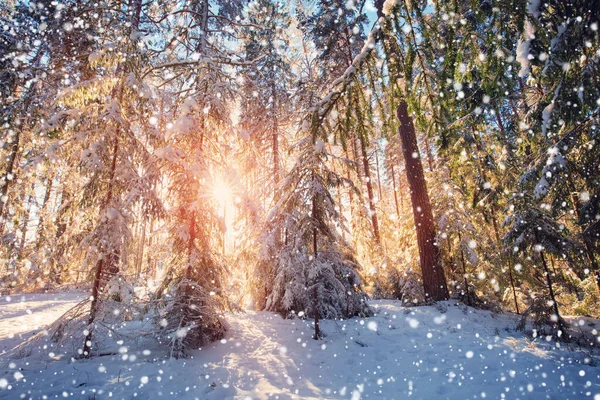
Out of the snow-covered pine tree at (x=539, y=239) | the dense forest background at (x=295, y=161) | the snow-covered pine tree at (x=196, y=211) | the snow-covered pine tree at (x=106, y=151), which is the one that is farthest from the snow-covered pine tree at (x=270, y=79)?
the snow-covered pine tree at (x=539, y=239)

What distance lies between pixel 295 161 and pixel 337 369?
511 cm

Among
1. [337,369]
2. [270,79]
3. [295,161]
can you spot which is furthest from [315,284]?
[270,79]

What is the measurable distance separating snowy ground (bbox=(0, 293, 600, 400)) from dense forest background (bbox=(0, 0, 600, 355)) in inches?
31.5

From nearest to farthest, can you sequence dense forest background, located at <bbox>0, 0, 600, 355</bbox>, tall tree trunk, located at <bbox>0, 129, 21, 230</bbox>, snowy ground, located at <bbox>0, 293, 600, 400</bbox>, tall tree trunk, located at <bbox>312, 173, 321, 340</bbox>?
dense forest background, located at <bbox>0, 0, 600, 355</bbox>
snowy ground, located at <bbox>0, 293, 600, 400</bbox>
tall tree trunk, located at <bbox>312, 173, 321, 340</bbox>
tall tree trunk, located at <bbox>0, 129, 21, 230</bbox>

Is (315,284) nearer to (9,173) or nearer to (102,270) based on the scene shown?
(102,270)

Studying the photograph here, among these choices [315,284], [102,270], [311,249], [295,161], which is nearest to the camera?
[102,270]

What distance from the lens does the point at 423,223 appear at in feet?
32.5

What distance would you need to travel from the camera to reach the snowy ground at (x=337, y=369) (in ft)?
15.3

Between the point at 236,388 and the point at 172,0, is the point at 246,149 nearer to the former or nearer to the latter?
the point at 236,388

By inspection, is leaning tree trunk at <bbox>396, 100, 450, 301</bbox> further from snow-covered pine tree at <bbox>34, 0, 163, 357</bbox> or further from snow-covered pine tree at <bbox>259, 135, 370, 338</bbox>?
snow-covered pine tree at <bbox>34, 0, 163, 357</bbox>

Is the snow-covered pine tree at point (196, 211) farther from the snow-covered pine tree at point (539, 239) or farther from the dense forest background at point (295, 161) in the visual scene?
the snow-covered pine tree at point (539, 239)

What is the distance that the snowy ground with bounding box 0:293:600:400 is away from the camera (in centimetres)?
465

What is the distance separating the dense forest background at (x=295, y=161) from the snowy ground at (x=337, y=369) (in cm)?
80

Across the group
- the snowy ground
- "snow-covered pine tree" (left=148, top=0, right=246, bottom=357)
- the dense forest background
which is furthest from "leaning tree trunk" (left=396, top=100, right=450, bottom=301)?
"snow-covered pine tree" (left=148, top=0, right=246, bottom=357)
